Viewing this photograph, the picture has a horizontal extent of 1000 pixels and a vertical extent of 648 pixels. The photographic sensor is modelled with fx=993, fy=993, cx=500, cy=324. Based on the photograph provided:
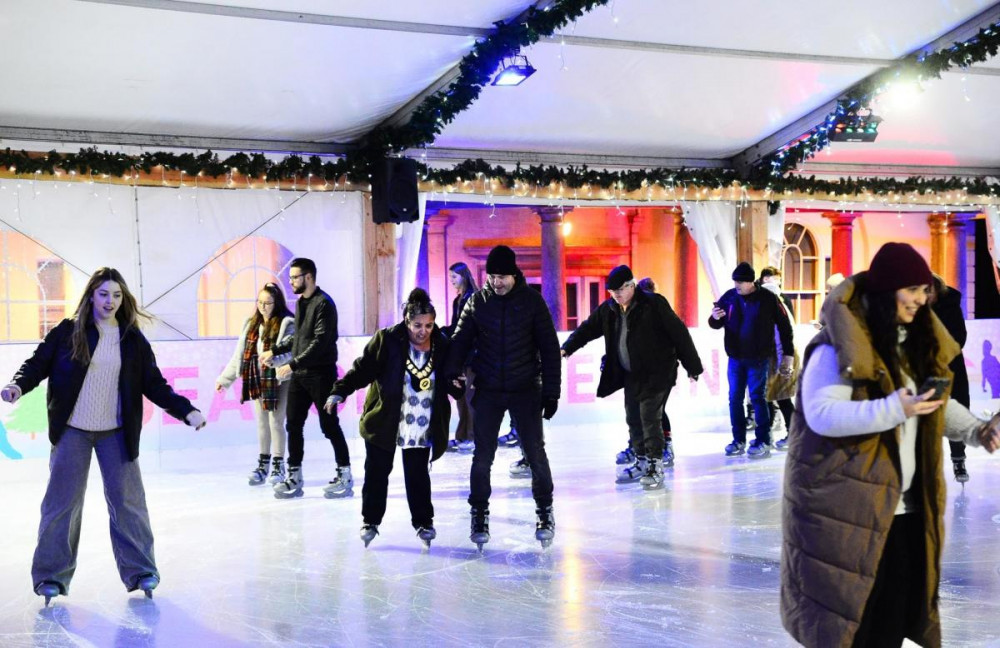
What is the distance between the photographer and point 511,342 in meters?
4.72

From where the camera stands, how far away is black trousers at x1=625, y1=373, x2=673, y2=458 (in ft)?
20.8

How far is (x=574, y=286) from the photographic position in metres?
16.2

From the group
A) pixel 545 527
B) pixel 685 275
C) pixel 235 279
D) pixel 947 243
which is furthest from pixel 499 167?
pixel 947 243

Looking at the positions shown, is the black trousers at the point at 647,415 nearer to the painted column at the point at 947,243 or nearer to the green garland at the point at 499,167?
the green garland at the point at 499,167

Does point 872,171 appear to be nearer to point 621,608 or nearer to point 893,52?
point 893,52

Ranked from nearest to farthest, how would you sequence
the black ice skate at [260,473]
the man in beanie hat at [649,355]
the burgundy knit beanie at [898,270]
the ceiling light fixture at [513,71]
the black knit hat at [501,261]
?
the burgundy knit beanie at [898,270], the black knit hat at [501,261], the man in beanie hat at [649,355], the black ice skate at [260,473], the ceiling light fixture at [513,71]

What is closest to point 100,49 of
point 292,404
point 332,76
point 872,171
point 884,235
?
point 332,76

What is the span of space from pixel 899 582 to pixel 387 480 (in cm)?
288

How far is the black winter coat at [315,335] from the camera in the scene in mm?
6062

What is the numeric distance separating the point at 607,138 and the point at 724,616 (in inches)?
295

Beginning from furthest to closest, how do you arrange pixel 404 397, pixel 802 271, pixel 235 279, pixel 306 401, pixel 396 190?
pixel 802 271, pixel 235 279, pixel 396 190, pixel 306 401, pixel 404 397

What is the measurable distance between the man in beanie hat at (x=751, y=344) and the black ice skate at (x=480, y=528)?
334 cm

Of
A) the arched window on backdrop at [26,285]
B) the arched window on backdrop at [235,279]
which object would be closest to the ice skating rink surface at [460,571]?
the arched window on backdrop at [26,285]

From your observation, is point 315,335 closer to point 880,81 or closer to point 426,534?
point 426,534
